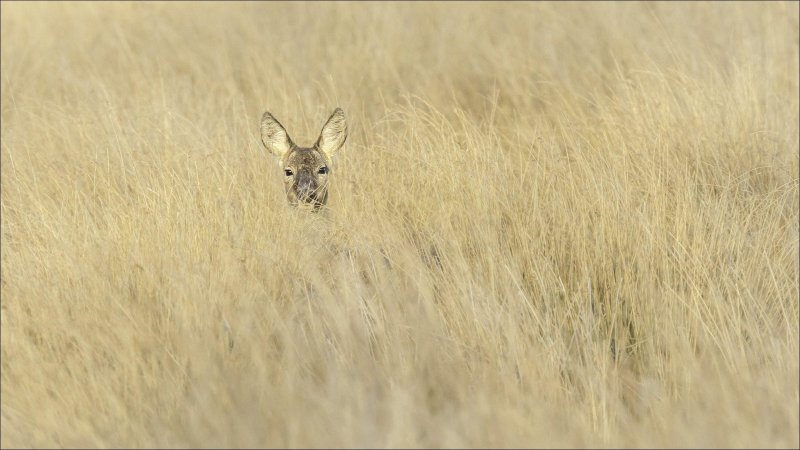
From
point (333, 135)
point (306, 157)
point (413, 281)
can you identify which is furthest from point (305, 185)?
point (413, 281)

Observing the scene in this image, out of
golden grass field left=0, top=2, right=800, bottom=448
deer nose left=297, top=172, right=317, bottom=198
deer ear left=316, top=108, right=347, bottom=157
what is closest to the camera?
golden grass field left=0, top=2, right=800, bottom=448

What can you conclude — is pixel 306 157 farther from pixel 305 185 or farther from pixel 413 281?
pixel 413 281

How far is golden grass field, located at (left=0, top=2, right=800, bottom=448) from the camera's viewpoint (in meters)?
3.17

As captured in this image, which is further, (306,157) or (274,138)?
(274,138)

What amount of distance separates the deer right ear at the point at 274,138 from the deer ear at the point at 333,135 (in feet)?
0.55

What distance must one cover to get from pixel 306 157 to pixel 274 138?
10.4 inches

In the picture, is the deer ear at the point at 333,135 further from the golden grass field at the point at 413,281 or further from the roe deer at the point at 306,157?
the golden grass field at the point at 413,281

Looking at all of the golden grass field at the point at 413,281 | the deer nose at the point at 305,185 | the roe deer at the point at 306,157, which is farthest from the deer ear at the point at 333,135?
the deer nose at the point at 305,185

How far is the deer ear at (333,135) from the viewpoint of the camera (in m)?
5.21

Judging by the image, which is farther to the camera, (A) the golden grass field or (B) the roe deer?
(B) the roe deer

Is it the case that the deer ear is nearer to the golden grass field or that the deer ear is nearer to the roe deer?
the roe deer

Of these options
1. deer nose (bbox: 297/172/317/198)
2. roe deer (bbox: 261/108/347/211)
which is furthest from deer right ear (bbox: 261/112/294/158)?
deer nose (bbox: 297/172/317/198)

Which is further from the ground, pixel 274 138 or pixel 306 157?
pixel 274 138

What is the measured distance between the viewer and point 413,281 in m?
3.84
